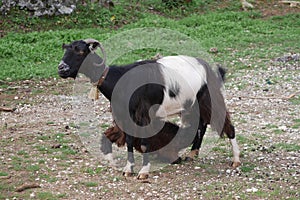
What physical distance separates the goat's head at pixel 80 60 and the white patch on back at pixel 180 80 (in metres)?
0.87

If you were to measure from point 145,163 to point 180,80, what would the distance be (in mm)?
1182

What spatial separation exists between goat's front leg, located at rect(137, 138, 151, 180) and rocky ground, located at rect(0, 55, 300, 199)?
0.44ft

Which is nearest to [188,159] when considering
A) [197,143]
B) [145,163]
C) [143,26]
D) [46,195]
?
[197,143]

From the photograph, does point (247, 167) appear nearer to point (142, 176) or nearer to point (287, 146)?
point (287, 146)

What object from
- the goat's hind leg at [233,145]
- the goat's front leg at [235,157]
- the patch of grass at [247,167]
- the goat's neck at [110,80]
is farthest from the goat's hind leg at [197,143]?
the goat's neck at [110,80]

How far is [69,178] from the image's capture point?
23.1 ft

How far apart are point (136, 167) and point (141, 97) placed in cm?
103

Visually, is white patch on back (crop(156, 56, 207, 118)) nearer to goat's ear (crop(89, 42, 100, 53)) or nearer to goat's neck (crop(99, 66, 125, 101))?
goat's neck (crop(99, 66, 125, 101))

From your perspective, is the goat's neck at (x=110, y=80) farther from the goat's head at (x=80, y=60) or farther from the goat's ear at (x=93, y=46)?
the goat's ear at (x=93, y=46)

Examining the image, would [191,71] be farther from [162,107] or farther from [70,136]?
[70,136]

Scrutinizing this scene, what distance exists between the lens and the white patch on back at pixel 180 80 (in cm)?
725

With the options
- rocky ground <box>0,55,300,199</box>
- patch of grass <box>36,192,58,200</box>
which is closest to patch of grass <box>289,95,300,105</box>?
rocky ground <box>0,55,300,199</box>

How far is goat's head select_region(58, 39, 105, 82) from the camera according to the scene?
7.07 metres

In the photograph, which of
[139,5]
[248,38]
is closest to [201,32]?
[248,38]
